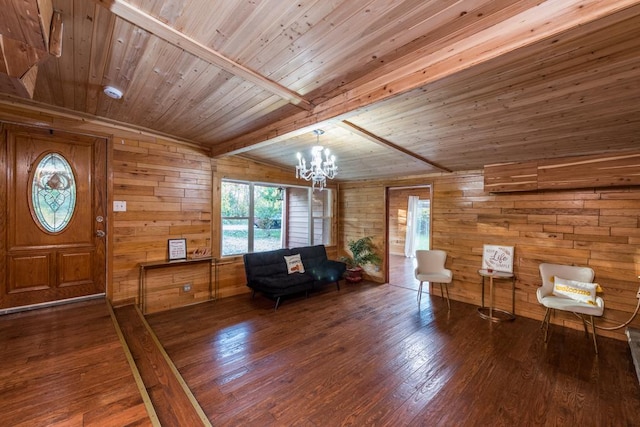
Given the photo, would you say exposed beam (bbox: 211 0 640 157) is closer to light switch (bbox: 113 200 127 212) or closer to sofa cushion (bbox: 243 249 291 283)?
sofa cushion (bbox: 243 249 291 283)

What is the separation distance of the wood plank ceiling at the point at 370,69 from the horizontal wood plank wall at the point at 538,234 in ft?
2.38

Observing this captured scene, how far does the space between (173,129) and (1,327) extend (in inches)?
106

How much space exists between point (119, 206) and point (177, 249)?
941 mm

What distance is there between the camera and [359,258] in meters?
5.75

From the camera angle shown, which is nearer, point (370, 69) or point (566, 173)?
point (370, 69)

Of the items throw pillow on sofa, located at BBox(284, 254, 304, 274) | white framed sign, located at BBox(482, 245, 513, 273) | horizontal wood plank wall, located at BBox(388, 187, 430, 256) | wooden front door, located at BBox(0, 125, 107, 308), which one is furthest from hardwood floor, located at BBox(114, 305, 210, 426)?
horizontal wood plank wall, located at BBox(388, 187, 430, 256)

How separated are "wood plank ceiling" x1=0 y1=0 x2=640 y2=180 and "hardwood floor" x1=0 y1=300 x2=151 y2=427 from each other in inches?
90.2

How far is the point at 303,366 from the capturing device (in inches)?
102

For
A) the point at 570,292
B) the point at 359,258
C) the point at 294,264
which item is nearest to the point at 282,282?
the point at 294,264

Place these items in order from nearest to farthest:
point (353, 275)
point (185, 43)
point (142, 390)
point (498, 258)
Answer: point (185, 43) → point (142, 390) → point (498, 258) → point (353, 275)

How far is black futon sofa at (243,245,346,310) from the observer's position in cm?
408

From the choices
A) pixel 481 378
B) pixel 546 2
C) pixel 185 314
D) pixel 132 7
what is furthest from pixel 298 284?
pixel 546 2

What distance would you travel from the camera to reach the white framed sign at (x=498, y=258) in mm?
4066

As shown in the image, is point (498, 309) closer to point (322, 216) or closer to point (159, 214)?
point (322, 216)
